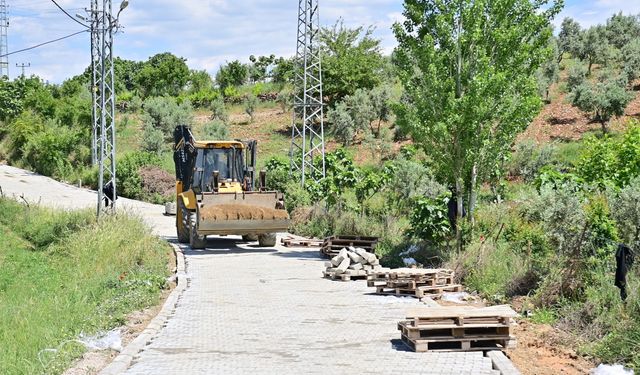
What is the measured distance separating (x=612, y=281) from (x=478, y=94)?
719 cm

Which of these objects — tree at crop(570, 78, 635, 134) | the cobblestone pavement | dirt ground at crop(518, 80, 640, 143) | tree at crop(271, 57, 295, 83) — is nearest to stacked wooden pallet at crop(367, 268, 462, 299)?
the cobblestone pavement

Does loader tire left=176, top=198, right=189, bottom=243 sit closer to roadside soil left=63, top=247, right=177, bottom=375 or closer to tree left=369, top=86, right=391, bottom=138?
roadside soil left=63, top=247, right=177, bottom=375

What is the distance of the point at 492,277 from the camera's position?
48.8 ft

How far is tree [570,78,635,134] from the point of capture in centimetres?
4122

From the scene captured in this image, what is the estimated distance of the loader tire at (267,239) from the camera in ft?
78.3

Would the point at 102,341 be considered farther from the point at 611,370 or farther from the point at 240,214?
the point at 240,214

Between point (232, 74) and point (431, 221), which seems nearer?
point (431, 221)

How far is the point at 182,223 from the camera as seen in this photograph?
25.3 metres

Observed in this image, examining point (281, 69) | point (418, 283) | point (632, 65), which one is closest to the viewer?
point (418, 283)

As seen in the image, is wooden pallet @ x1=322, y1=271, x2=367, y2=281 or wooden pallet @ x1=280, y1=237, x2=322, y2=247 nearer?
wooden pallet @ x1=322, y1=271, x2=367, y2=281

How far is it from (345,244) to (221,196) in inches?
156

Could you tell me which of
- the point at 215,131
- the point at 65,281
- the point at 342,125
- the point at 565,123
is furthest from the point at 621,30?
the point at 65,281

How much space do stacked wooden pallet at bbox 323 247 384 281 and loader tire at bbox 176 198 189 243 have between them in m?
7.91

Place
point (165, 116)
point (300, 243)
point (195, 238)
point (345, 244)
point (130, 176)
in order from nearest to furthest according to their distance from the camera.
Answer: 1. point (345, 244)
2. point (195, 238)
3. point (300, 243)
4. point (130, 176)
5. point (165, 116)
